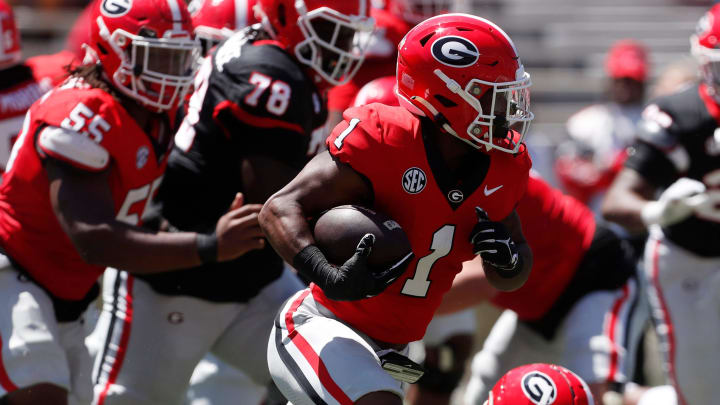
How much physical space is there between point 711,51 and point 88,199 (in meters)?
2.80

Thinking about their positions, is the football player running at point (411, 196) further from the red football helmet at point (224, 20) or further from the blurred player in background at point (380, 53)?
the blurred player in background at point (380, 53)

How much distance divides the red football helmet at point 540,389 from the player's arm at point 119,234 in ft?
3.17

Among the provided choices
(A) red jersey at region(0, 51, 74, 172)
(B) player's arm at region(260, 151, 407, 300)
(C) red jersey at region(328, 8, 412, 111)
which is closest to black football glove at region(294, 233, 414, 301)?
(B) player's arm at region(260, 151, 407, 300)

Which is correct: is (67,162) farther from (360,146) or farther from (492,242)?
(492,242)

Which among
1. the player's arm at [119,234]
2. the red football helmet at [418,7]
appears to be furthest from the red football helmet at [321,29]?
the red football helmet at [418,7]

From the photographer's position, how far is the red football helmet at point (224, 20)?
4848 millimetres

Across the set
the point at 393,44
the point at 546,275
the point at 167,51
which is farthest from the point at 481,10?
the point at 167,51

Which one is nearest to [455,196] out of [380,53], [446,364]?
[446,364]

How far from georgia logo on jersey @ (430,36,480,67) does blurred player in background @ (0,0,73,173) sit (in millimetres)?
2582

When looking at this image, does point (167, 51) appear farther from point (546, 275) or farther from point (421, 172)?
point (546, 275)

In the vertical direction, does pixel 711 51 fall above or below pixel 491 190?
below

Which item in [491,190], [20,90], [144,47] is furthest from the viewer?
[20,90]

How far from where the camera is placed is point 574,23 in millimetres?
13133

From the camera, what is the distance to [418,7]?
20.6 feet
